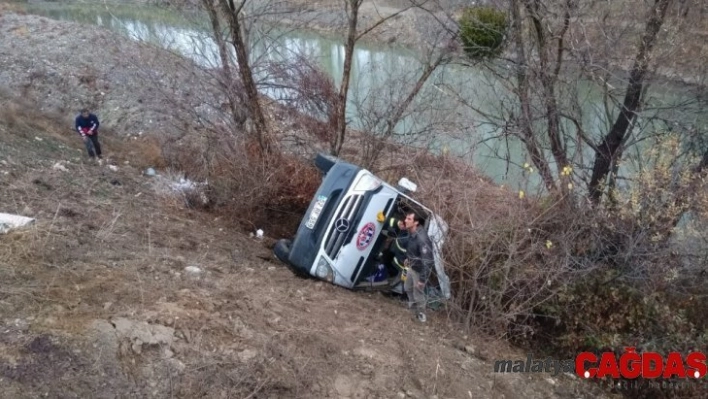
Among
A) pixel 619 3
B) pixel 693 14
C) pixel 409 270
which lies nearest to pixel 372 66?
pixel 619 3

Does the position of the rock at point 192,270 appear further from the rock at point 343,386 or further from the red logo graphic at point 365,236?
the rock at point 343,386

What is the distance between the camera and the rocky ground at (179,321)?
12.8 feet

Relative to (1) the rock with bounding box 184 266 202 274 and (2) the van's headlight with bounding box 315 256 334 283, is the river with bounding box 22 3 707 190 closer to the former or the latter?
(2) the van's headlight with bounding box 315 256 334 283

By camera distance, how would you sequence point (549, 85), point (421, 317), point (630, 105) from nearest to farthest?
point (421, 317) → point (630, 105) → point (549, 85)

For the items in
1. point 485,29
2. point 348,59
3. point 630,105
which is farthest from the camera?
point 348,59

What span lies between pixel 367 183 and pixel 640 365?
338 cm

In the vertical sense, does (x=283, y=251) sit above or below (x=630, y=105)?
below

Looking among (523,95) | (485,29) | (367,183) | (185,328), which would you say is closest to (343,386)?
(185,328)

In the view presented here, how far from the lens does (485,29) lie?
8883mm

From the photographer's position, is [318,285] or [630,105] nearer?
[318,285]

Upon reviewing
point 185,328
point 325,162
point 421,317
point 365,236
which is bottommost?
point 185,328

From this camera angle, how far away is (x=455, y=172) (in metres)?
8.98

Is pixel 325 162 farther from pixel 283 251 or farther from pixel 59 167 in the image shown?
pixel 59 167

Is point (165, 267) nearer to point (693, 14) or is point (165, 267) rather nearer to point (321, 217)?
point (321, 217)
